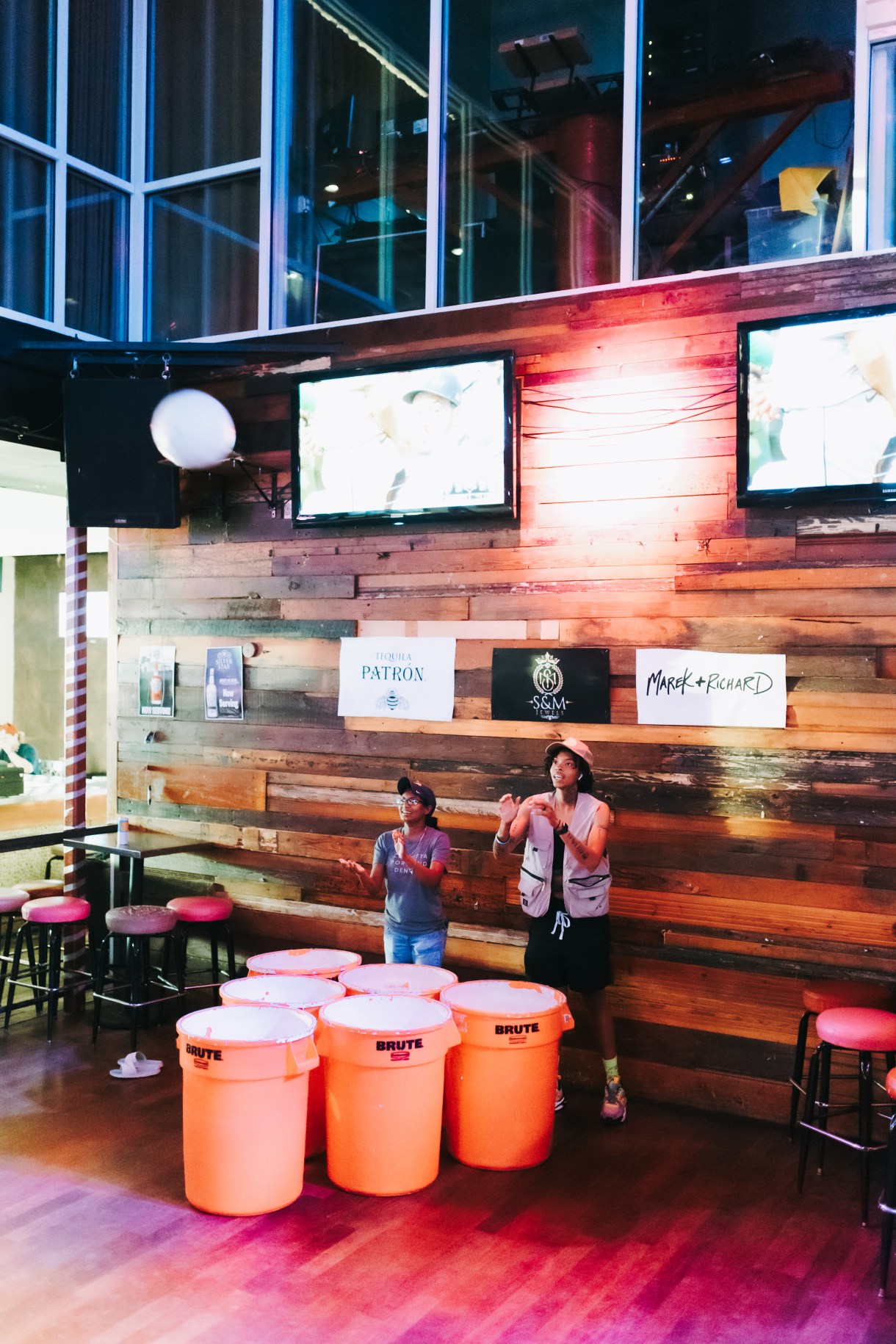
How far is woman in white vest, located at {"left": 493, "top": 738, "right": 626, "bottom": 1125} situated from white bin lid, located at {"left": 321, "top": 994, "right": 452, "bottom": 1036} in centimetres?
71

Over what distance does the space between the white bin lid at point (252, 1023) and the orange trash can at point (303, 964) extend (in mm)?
551

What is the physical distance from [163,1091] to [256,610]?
2569mm

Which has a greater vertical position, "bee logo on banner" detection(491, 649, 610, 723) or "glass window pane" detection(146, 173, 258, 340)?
"glass window pane" detection(146, 173, 258, 340)

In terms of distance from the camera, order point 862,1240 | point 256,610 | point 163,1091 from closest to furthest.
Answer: point 862,1240 < point 163,1091 < point 256,610

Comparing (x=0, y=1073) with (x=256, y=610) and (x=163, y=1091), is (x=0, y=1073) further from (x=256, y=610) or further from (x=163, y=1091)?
(x=256, y=610)

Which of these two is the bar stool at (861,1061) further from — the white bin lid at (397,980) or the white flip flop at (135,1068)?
the white flip flop at (135,1068)

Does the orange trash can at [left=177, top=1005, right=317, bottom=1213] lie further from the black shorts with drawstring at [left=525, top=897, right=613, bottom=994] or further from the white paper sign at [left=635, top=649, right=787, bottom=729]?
the white paper sign at [left=635, top=649, right=787, bottom=729]

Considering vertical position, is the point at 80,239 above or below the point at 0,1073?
above

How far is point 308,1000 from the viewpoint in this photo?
167 inches

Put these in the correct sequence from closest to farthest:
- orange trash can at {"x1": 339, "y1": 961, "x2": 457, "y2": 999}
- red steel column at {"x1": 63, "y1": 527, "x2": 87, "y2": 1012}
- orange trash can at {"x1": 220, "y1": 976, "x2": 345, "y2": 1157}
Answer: orange trash can at {"x1": 220, "y1": 976, "x2": 345, "y2": 1157}
orange trash can at {"x1": 339, "y1": 961, "x2": 457, "y2": 999}
red steel column at {"x1": 63, "y1": 527, "x2": 87, "y2": 1012}

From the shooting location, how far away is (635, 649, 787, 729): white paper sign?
4.65 m

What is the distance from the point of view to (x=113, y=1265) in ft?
11.2

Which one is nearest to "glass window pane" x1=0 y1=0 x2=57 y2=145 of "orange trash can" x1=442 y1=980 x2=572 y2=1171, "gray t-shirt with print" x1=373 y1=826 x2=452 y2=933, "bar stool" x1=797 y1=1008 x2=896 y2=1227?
"gray t-shirt with print" x1=373 y1=826 x2=452 y2=933

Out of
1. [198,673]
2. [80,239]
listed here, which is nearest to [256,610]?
[198,673]
